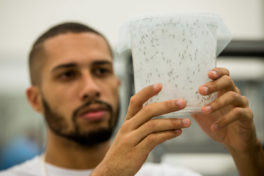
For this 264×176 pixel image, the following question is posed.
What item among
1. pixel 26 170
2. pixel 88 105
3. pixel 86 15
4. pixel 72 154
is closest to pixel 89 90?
pixel 88 105

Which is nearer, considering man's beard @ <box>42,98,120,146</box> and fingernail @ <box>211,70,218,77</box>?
fingernail @ <box>211,70,218,77</box>

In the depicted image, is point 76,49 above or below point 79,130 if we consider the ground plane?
above

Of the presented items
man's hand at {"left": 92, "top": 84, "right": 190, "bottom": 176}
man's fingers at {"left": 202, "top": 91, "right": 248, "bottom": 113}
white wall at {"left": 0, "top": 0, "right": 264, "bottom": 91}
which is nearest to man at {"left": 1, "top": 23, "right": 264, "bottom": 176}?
man's fingers at {"left": 202, "top": 91, "right": 248, "bottom": 113}

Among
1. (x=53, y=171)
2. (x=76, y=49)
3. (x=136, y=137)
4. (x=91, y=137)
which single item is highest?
(x=76, y=49)

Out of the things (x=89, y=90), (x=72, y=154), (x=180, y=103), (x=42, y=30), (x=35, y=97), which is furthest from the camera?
(x=42, y=30)

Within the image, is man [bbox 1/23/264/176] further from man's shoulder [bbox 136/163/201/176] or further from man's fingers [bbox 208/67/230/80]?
man's fingers [bbox 208/67/230/80]

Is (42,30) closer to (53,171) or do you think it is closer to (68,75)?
(68,75)

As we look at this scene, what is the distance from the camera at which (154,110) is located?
22.0 inches

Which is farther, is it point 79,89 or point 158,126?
point 79,89

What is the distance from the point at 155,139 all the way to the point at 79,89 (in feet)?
1.69

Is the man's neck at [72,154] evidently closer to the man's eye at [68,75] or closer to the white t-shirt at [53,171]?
the white t-shirt at [53,171]

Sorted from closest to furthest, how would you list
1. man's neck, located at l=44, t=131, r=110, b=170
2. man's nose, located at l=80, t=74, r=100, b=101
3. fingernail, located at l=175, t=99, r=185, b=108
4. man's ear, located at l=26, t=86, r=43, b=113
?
fingernail, located at l=175, t=99, r=185, b=108
man's nose, located at l=80, t=74, r=100, b=101
man's neck, located at l=44, t=131, r=110, b=170
man's ear, located at l=26, t=86, r=43, b=113

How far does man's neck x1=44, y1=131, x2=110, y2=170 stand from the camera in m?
1.10

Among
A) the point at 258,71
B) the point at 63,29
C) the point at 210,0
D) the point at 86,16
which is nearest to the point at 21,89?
the point at 86,16
